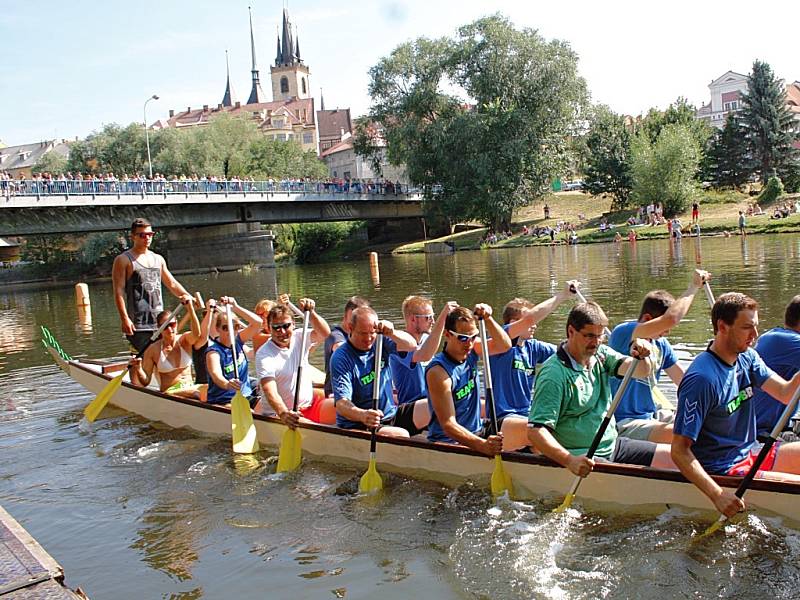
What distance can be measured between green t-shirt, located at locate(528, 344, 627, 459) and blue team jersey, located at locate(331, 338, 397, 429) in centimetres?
221

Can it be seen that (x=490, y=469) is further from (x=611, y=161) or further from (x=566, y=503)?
(x=611, y=161)

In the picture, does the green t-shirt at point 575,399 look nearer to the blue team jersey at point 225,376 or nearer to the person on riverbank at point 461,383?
the person on riverbank at point 461,383

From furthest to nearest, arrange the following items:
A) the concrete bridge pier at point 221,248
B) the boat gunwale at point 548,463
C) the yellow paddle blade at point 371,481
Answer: the concrete bridge pier at point 221,248
the yellow paddle blade at point 371,481
the boat gunwale at point 548,463

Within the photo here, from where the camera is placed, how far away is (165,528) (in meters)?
6.59

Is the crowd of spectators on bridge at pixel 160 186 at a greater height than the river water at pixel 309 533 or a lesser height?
greater

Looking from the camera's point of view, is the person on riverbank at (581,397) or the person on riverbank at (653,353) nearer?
the person on riverbank at (581,397)

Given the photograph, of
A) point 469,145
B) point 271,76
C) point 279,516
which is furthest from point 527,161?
point 271,76

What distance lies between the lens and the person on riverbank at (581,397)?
16.5ft

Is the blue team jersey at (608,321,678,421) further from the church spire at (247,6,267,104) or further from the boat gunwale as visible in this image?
the church spire at (247,6,267,104)

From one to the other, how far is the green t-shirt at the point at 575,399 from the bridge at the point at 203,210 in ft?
102

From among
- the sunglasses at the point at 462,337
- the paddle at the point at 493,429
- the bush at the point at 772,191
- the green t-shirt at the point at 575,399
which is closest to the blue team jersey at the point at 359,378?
the paddle at the point at 493,429

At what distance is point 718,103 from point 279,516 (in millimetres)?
112392

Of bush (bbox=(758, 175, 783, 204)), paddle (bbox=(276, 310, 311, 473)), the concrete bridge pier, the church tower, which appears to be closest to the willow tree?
the concrete bridge pier

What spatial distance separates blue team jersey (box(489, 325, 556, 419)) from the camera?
679cm
